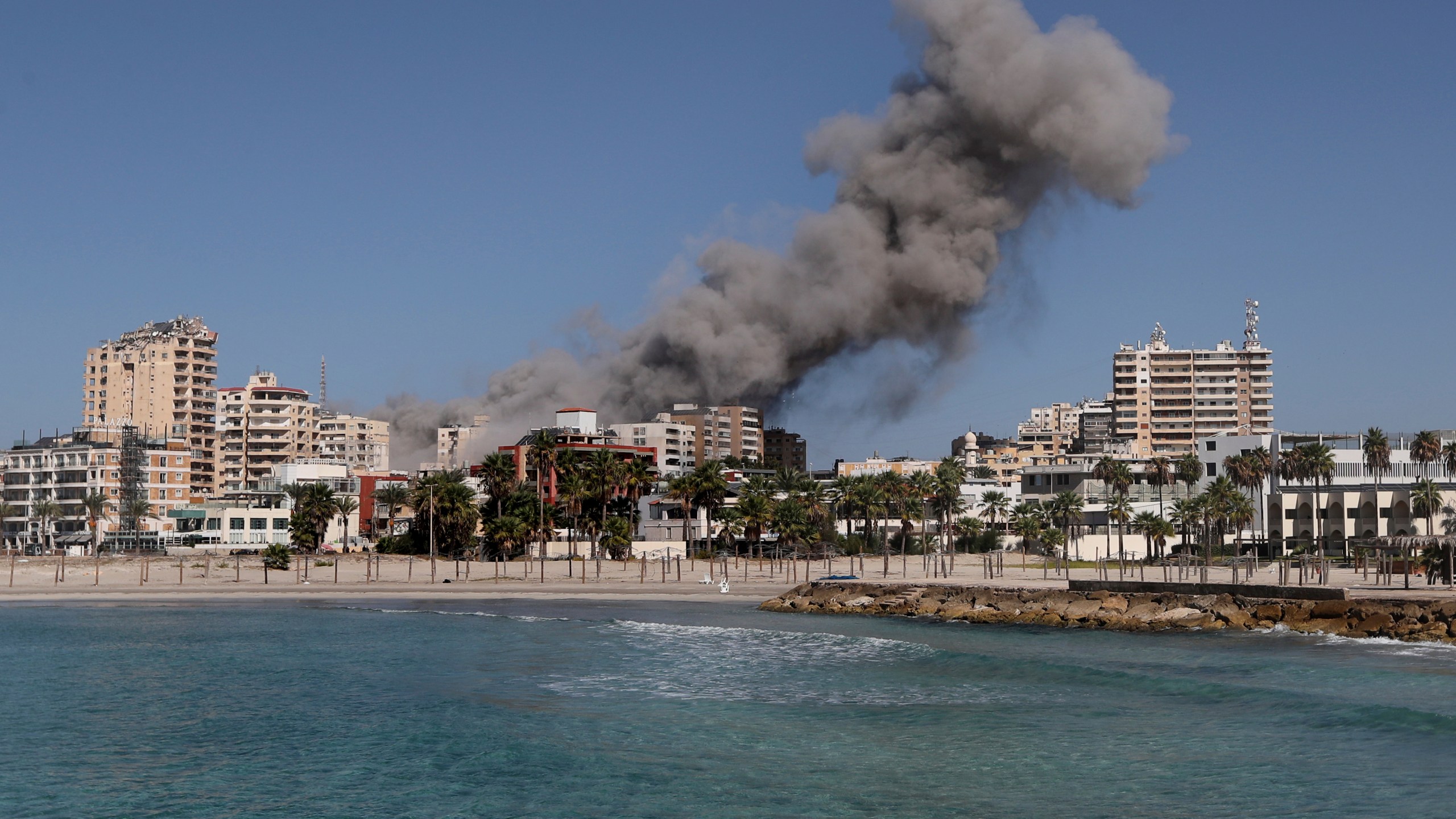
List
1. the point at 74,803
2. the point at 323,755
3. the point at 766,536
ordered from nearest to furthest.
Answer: the point at 74,803
the point at 323,755
the point at 766,536

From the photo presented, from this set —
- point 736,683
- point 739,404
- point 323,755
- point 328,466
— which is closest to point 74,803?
point 323,755

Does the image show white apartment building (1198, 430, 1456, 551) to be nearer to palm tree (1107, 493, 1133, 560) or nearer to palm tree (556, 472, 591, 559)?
palm tree (1107, 493, 1133, 560)

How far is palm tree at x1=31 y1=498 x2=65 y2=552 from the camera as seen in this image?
431ft

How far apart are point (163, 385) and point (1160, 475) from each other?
126m

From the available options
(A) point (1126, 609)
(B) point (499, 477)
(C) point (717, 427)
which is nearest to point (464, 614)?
(A) point (1126, 609)

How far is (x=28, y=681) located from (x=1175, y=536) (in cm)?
8801

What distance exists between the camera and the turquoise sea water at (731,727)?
2097 cm

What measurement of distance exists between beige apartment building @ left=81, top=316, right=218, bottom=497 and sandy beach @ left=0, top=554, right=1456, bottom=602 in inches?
3093

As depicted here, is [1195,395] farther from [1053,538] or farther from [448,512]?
[448,512]

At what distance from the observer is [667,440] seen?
17612 cm

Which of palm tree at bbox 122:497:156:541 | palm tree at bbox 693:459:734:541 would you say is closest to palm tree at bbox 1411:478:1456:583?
palm tree at bbox 693:459:734:541

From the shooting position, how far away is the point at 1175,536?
106 meters

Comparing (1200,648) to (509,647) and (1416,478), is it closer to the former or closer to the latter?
(509,647)

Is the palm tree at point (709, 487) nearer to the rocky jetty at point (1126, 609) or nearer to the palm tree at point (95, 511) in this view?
the rocky jetty at point (1126, 609)
